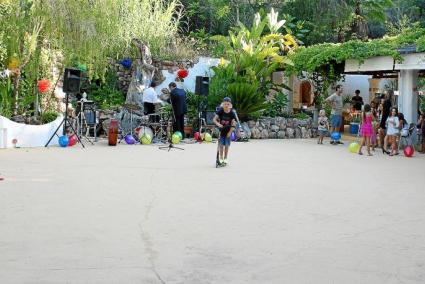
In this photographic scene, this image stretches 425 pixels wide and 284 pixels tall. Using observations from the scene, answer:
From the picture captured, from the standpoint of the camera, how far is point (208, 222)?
7.30 meters

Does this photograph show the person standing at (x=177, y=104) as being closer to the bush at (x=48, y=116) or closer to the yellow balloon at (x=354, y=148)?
the bush at (x=48, y=116)

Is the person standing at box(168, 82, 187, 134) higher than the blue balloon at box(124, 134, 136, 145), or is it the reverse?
the person standing at box(168, 82, 187, 134)

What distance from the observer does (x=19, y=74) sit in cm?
1742

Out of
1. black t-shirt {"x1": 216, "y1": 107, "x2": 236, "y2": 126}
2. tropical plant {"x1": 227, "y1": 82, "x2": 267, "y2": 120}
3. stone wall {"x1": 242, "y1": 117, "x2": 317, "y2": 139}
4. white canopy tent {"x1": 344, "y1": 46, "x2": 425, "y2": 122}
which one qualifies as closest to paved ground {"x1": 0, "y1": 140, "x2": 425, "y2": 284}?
black t-shirt {"x1": 216, "y1": 107, "x2": 236, "y2": 126}

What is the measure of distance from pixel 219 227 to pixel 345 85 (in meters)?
24.4

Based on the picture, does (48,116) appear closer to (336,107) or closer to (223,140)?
(223,140)

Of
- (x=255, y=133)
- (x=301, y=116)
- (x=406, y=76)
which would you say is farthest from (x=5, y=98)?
(x=406, y=76)

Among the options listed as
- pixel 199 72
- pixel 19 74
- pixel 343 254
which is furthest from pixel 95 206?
pixel 199 72

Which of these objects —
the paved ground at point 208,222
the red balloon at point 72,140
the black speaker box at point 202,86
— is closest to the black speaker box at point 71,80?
the red balloon at point 72,140

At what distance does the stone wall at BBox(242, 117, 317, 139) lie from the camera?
68.8 feet

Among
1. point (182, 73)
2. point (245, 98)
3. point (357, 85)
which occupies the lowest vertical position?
point (245, 98)

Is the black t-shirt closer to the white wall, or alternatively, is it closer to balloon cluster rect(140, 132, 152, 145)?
balloon cluster rect(140, 132, 152, 145)

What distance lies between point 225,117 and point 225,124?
6.3 inches

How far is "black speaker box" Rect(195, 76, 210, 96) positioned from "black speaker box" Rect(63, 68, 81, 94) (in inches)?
164
